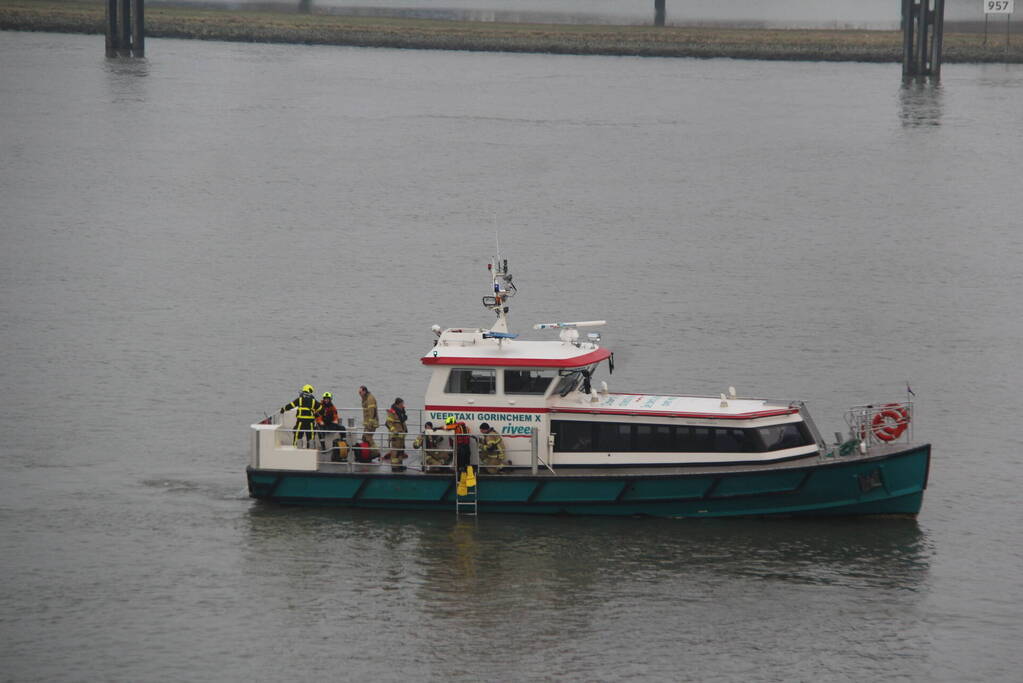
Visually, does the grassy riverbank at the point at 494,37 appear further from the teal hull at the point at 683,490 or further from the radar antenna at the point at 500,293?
the teal hull at the point at 683,490

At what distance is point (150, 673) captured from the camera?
22.8 meters

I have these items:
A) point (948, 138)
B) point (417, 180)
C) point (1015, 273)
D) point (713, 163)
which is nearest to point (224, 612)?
point (1015, 273)

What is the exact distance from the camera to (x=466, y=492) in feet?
90.7

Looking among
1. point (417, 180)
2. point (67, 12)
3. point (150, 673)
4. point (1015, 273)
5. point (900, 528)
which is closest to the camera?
point (150, 673)

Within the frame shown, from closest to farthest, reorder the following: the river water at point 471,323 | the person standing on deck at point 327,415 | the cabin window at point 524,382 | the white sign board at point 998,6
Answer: the river water at point 471,323
the cabin window at point 524,382
the person standing on deck at point 327,415
the white sign board at point 998,6

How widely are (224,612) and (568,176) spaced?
47.6m

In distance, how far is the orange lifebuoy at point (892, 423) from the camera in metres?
28.2

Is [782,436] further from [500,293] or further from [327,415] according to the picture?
[327,415]

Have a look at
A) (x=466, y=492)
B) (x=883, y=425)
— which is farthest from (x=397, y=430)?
(x=883, y=425)

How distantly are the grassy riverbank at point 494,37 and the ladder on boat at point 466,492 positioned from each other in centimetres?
9893

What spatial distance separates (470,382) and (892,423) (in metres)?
7.58

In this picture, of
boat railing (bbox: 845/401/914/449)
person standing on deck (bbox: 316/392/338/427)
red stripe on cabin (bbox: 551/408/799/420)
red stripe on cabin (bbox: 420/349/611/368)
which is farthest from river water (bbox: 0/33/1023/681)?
red stripe on cabin (bbox: 420/349/611/368)

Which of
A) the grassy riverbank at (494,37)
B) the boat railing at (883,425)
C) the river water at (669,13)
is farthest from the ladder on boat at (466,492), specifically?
the river water at (669,13)

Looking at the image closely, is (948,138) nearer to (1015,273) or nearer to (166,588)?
(1015,273)
